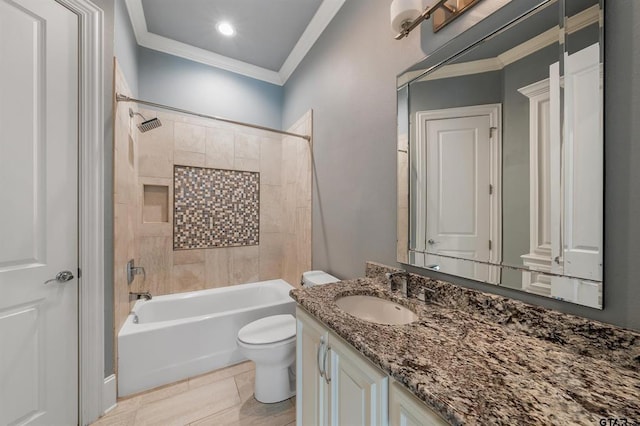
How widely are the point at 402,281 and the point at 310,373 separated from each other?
633mm

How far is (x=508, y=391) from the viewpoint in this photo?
54 centimetres

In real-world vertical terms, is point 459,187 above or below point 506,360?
above

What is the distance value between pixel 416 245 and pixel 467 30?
100 cm

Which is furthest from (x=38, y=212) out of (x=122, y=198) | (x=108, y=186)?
(x=122, y=198)

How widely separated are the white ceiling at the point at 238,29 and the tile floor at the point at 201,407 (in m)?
2.91

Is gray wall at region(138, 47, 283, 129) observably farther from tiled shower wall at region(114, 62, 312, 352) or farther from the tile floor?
the tile floor

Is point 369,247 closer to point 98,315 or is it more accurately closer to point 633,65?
point 633,65

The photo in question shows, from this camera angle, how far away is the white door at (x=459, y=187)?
1.02 m

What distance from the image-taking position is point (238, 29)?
2.23 m

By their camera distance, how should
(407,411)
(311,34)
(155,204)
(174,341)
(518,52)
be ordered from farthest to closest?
(155,204) < (311,34) < (174,341) < (518,52) < (407,411)

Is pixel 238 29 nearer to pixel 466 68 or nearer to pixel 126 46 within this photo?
pixel 126 46

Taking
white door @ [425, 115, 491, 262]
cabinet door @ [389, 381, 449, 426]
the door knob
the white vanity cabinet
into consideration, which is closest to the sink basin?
the white vanity cabinet

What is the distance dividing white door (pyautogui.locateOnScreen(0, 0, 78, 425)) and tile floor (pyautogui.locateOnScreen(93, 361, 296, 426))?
0.28m

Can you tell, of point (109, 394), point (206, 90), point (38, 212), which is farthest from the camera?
point (206, 90)
